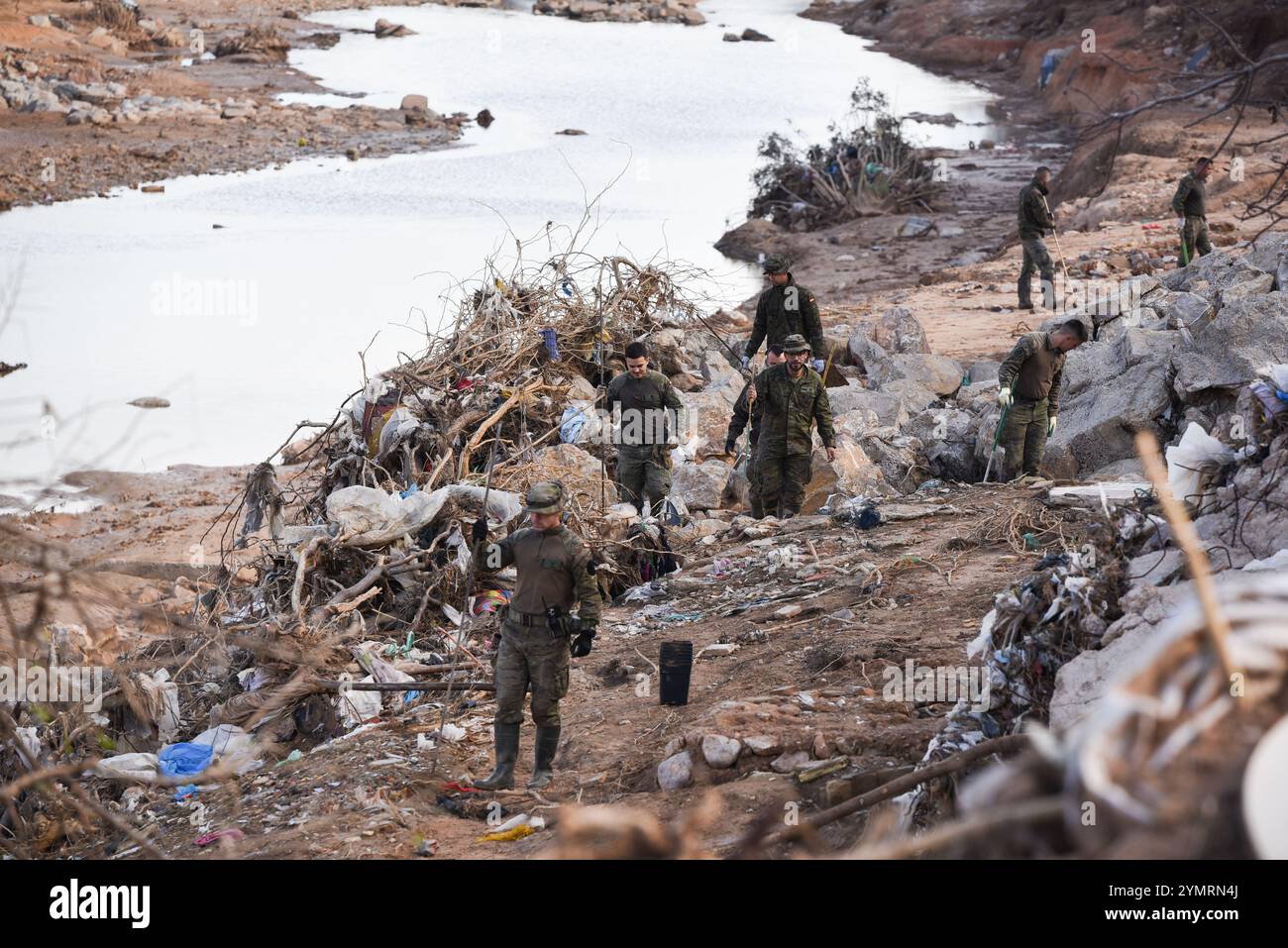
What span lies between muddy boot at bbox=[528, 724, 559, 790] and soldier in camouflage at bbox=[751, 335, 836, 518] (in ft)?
11.2

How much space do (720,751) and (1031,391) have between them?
14.4 feet

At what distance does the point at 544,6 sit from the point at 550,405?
49.7m

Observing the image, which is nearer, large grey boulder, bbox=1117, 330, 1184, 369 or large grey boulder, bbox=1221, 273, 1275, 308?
large grey boulder, bbox=1221, 273, 1275, 308

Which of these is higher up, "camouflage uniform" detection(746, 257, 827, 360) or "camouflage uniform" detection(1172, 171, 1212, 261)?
"camouflage uniform" detection(1172, 171, 1212, 261)

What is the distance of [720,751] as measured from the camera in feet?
17.9

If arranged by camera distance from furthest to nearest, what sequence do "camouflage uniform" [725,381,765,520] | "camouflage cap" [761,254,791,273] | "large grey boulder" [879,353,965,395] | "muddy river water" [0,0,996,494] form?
"muddy river water" [0,0,996,494], "large grey boulder" [879,353,965,395], "camouflage cap" [761,254,791,273], "camouflage uniform" [725,381,765,520]

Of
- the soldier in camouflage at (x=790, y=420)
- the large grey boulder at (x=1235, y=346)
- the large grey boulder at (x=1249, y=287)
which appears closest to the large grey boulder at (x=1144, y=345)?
the large grey boulder at (x=1249, y=287)

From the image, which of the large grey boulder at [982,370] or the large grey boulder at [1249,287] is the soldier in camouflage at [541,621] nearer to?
the large grey boulder at [1249,287]

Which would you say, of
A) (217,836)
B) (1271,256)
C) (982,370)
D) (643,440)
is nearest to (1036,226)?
(982,370)

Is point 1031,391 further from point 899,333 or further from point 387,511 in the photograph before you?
point 899,333

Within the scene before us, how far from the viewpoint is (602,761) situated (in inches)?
235

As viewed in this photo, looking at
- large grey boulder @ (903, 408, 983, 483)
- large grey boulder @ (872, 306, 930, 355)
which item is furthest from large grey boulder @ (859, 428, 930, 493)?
large grey boulder @ (872, 306, 930, 355)

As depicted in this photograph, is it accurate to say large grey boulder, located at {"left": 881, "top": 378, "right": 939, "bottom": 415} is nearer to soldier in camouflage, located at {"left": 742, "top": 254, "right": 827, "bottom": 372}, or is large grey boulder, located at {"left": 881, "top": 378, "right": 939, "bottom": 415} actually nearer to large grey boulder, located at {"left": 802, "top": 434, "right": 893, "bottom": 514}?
large grey boulder, located at {"left": 802, "top": 434, "right": 893, "bottom": 514}

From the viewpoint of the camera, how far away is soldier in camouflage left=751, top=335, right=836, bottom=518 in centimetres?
843
